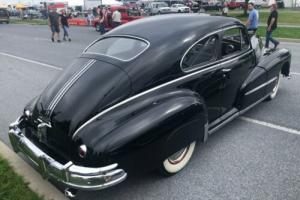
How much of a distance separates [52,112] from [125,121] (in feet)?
2.78

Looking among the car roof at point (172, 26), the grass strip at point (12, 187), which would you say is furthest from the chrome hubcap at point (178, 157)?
the grass strip at point (12, 187)

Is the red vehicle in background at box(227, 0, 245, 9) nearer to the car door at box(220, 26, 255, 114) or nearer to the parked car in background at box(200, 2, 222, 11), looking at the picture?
the parked car in background at box(200, 2, 222, 11)

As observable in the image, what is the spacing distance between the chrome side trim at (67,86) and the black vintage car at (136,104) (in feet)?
0.05

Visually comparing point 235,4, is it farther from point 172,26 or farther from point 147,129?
point 147,129

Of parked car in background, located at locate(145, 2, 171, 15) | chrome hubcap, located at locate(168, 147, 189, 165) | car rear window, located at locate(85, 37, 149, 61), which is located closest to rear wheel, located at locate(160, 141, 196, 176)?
chrome hubcap, located at locate(168, 147, 189, 165)

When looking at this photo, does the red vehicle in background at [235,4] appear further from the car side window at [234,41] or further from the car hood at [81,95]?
the car hood at [81,95]

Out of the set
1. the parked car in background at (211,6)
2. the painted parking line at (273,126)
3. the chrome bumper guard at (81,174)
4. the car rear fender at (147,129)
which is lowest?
the painted parking line at (273,126)

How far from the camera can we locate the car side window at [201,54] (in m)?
3.62

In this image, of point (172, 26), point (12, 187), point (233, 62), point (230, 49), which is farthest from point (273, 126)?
point (12, 187)

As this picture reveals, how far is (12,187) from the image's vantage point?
3.27 m

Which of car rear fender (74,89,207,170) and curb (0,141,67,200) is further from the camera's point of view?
curb (0,141,67,200)

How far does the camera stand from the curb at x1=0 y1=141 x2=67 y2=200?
3.15 meters

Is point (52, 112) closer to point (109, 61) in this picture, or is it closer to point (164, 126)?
point (109, 61)

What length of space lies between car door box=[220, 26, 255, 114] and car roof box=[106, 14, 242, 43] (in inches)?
9.9
